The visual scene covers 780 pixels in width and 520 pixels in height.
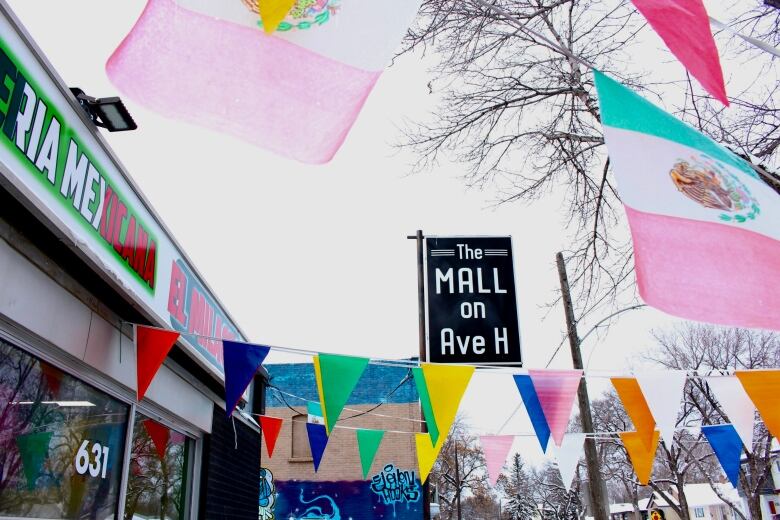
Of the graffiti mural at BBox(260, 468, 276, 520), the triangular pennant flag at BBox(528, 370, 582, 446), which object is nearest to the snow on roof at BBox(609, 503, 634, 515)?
the graffiti mural at BBox(260, 468, 276, 520)

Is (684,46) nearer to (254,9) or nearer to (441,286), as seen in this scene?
(254,9)

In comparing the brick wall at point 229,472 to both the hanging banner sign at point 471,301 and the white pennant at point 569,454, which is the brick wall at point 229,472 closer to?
the hanging banner sign at point 471,301

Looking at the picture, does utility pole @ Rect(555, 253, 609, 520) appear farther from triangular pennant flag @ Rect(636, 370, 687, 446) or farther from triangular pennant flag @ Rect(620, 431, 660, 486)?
triangular pennant flag @ Rect(636, 370, 687, 446)

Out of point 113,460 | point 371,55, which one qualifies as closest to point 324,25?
point 371,55

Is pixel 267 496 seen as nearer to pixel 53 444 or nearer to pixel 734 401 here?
pixel 734 401

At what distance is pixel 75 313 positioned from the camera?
12.6ft

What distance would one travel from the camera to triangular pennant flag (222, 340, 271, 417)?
5.34 metres

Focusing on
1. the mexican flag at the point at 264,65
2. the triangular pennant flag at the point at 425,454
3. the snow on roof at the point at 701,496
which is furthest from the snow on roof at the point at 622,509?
the mexican flag at the point at 264,65

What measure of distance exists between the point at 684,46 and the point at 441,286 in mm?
6276

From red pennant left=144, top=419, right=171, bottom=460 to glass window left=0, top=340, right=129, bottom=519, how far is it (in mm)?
681

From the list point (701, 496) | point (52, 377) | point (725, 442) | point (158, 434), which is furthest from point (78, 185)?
point (701, 496)

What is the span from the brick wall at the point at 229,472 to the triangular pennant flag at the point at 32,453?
10.3ft

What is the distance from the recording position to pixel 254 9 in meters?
2.35

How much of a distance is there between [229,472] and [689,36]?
22.9ft
